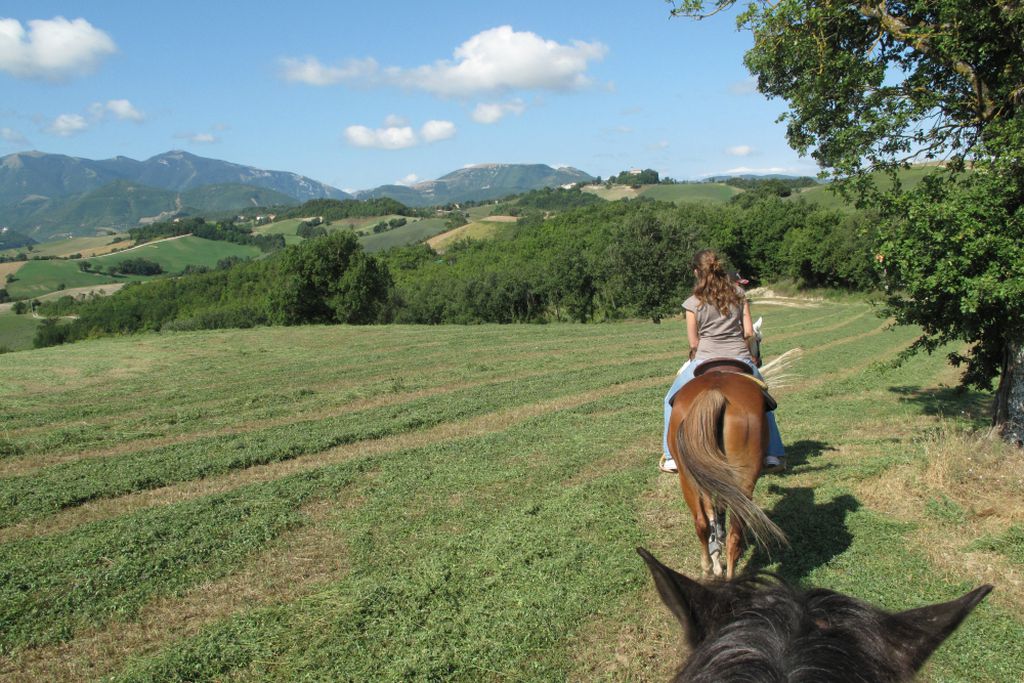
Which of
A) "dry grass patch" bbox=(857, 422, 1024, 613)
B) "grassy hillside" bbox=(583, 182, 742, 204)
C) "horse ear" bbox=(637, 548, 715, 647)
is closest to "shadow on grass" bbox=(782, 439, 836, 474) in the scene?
"dry grass patch" bbox=(857, 422, 1024, 613)

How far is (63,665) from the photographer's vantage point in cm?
470

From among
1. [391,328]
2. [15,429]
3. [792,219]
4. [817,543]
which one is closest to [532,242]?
[792,219]

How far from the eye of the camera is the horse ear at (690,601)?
166 centimetres

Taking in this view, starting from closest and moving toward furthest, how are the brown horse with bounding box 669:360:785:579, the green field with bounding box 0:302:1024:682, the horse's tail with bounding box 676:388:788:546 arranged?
1. the horse's tail with bounding box 676:388:788:546
2. the brown horse with bounding box 669:360:785:579
3. the green field with bounding box 0:302:1024:682

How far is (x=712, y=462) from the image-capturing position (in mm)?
4457

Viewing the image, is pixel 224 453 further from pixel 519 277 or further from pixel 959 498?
pixel 519 277

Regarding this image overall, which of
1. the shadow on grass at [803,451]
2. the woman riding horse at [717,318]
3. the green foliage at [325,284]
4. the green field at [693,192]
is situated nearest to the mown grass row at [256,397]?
the shadow on grass at [803,451]

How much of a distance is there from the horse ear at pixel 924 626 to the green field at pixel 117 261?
359 ft

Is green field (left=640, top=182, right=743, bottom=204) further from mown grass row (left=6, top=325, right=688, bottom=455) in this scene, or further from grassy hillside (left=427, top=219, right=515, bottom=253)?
mown grass row (left=6, top=325, right=688, bottom=455)

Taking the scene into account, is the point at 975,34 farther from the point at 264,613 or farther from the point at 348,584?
the point at 264,613

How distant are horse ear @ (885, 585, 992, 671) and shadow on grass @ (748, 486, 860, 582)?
13.0 feet

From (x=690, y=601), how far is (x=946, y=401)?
14.5 meters

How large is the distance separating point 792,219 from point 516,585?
255 ft

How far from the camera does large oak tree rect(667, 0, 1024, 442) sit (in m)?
6.86
